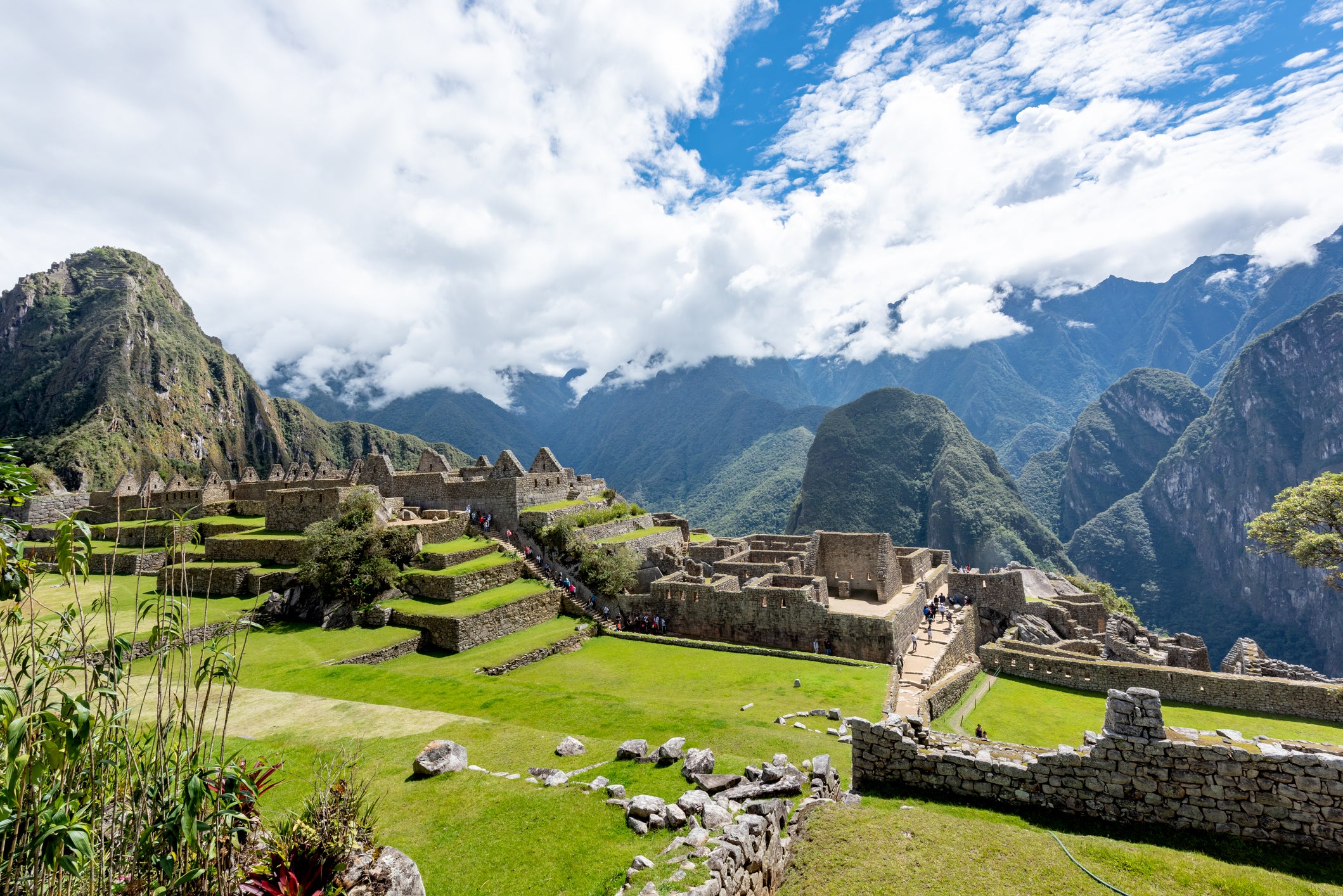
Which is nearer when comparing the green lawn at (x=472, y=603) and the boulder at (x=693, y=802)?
the boulder at (x=693, y=802)

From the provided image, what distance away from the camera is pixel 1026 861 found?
646 centimetres

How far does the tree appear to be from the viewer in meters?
17.1

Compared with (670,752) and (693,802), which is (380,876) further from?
(670,752)

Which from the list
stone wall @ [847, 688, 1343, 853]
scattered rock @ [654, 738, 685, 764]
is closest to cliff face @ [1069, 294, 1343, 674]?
Answer: stone wall @ [847, 688, 1343, 853]

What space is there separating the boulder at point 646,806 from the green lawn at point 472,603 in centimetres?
1377

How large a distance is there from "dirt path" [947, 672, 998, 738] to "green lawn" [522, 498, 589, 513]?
62.4 feet

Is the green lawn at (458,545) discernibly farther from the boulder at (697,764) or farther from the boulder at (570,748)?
the boulder at (697,764)

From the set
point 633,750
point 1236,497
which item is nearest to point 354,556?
point 633,750

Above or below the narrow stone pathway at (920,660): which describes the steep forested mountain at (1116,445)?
above

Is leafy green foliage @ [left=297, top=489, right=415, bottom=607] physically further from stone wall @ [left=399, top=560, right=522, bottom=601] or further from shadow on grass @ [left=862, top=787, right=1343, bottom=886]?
shadow on grass @ [left=862, top=787, right=1343, bottom=886]

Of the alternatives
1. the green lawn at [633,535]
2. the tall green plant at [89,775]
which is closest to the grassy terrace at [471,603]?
the green lawn at [633,535]

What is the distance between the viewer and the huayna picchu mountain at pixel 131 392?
12406 cm

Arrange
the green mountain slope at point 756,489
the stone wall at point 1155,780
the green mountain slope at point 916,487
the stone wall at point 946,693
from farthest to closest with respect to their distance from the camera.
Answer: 1. the green mountain slope at point 756,489
2. the green mountain slope at point 916,487
3. the stone wall at point 946,693
4. the stone wall at point 1155,780

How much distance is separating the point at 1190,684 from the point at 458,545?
88.9 feet
